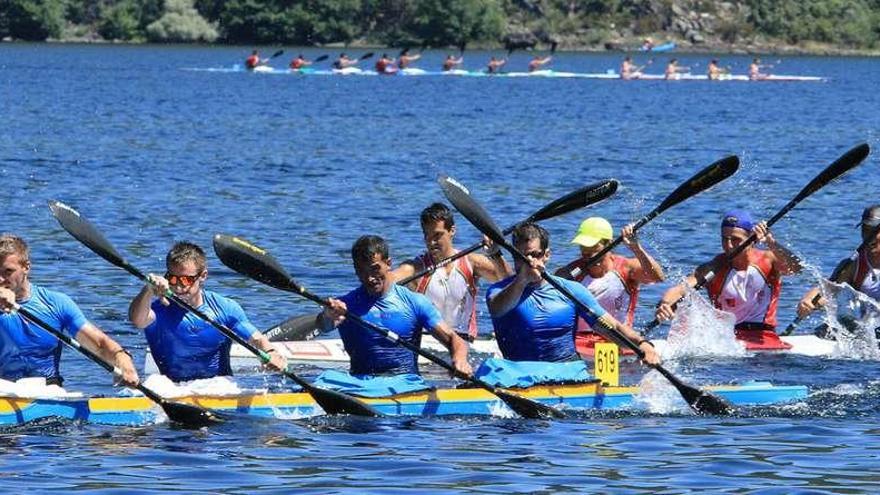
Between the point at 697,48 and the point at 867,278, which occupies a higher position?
the point at 867,278

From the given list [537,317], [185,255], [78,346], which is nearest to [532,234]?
[537,317]

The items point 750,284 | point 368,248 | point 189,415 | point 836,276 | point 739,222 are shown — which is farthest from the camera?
point 836,276

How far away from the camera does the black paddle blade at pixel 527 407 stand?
14742mm

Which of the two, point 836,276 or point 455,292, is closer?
point 455,292

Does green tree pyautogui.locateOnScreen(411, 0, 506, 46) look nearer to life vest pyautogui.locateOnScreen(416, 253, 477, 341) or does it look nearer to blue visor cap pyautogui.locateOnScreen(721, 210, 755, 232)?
blue visor cap pyautogui.locateOnScreen(721, 210, 755, 232)

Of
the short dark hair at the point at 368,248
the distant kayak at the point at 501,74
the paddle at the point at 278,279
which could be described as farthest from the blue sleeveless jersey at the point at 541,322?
the distant kayak at the point at 501,74

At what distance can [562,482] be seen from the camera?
12508mm

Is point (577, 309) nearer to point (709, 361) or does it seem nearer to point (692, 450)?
point (692, 450)

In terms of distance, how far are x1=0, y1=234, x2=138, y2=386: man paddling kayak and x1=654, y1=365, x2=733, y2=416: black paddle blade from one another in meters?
4.45

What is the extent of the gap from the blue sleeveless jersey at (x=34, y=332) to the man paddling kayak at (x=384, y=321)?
2000mm

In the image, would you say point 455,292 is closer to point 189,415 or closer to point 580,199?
point 580,199

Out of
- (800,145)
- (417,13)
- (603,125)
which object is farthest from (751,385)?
(417,13)

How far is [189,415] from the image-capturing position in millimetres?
13961

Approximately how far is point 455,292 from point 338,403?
11.8ft
